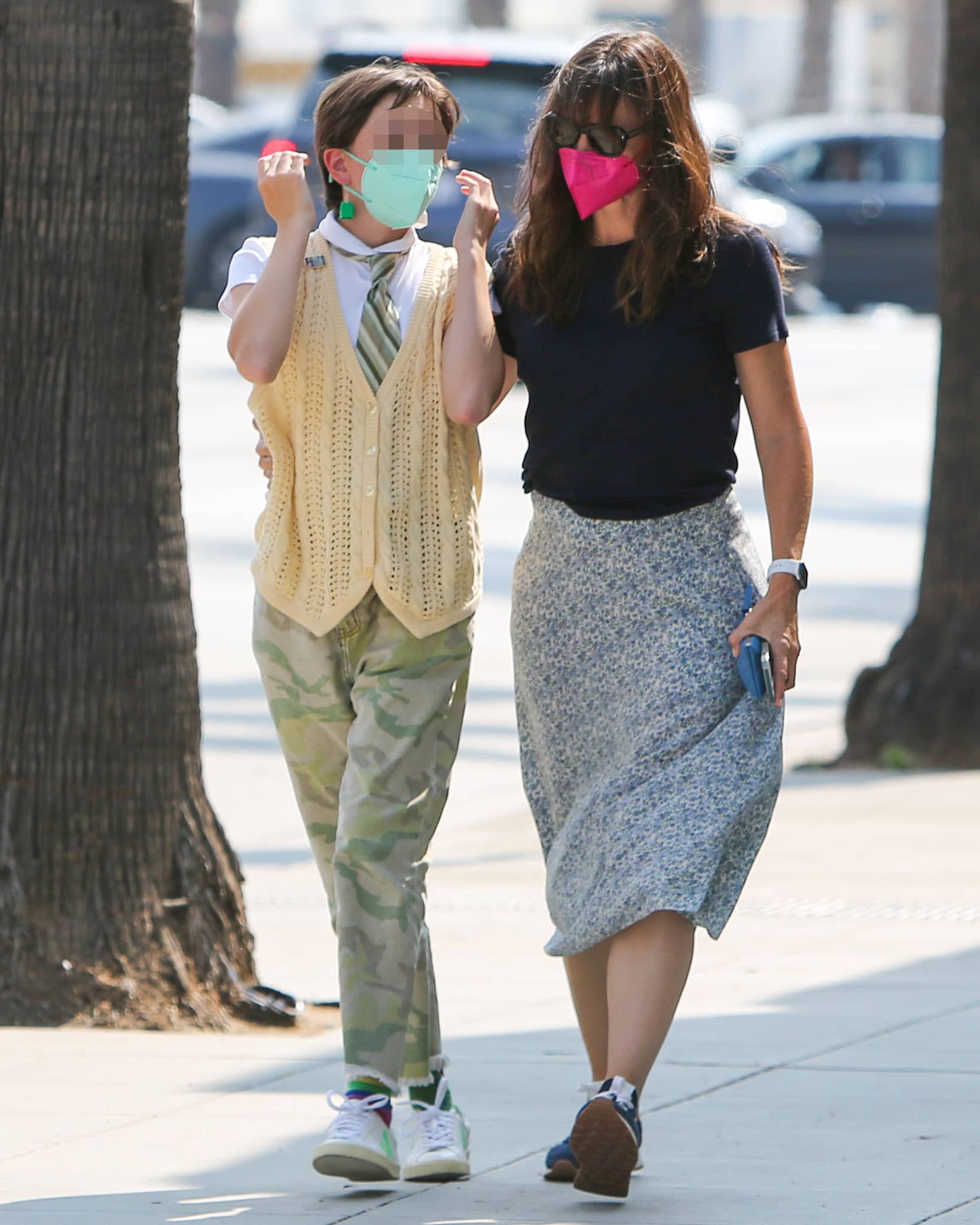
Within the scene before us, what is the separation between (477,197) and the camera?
4141 mm

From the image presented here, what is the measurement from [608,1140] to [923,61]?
39.7 metres

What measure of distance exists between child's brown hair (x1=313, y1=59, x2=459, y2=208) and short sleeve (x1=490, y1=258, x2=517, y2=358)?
0.86ft

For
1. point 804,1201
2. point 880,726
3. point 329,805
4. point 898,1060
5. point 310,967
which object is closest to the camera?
point 804,1201

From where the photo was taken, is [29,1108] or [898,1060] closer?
[29,1108]

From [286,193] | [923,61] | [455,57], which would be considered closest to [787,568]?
[286,193]

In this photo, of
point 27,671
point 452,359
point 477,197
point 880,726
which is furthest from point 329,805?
point 880,726

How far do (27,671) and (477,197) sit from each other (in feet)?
5.99

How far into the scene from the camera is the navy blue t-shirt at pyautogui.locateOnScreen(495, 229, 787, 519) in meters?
4.04

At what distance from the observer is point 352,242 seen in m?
4.21

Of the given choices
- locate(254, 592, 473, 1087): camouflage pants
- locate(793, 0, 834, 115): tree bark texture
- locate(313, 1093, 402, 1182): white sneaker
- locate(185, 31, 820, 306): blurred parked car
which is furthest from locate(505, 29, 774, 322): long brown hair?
locate(793, 0, 834, 115): tree bark texture

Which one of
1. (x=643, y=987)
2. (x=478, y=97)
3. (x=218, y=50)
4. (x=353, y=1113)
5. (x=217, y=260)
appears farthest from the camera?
(x=218, y=50)

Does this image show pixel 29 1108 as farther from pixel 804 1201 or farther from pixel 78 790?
pixel 804 1201

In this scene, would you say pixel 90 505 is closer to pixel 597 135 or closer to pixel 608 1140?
pixel 597 135

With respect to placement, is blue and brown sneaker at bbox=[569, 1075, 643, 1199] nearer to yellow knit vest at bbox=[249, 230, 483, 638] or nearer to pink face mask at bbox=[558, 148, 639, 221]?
yellow knit vest at bbox=[249, 230, 483, 638]
